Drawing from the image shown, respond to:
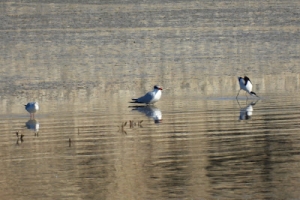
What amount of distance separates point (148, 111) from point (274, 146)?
604cm

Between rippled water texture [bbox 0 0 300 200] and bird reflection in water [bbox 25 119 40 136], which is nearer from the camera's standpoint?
rippled water texture [bbox 0 0 300 200]

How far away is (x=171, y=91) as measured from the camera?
889 inches

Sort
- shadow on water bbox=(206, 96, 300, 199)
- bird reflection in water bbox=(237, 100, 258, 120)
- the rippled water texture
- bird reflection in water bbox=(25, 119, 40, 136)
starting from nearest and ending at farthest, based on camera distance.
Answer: shadow on water bbox=(206, 96, 300, 199), the rippled water texture, bird reflection in water bbox=(25, 119, 40, 136), bird reflection in water bbox=(237, 100, 258, 120)

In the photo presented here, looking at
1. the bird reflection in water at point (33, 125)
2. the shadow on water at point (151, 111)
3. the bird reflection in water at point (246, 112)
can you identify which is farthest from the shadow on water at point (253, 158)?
the bird reflection in water at point (33, 125)

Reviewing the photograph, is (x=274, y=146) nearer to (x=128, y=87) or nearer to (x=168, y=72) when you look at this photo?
(x=128, y=87)

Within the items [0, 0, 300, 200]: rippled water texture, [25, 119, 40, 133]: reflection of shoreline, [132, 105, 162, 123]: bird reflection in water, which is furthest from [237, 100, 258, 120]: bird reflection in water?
[25, 119, 40, 133]: reflection of shoreline

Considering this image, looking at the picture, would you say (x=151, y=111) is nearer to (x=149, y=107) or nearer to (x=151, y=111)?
(x=151, y=111)

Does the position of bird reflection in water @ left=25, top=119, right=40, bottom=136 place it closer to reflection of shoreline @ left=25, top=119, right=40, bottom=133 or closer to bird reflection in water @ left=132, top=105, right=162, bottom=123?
reflection of shoreline @ left=25, top=119, right=40, bottom=133

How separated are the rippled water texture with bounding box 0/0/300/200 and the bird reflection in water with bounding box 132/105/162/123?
0.13 ft

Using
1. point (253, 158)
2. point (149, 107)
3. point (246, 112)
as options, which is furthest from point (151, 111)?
point (253, 158)

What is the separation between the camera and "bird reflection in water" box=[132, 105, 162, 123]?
1623cm

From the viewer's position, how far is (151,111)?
1778 centimetres

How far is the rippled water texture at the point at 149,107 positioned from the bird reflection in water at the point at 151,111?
→ 0.04 meters

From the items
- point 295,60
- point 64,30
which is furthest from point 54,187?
point 64,30
